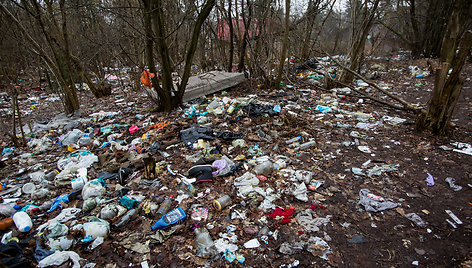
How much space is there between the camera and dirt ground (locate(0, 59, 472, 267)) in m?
1.80

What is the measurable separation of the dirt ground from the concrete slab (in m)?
1.22

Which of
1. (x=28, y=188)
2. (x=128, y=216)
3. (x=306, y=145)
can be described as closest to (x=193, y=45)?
(x=306, y=145)

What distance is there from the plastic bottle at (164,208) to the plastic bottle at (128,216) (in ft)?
0.70

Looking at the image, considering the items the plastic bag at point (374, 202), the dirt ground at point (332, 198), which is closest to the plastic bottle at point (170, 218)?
the dirt ground at point (332, 198)

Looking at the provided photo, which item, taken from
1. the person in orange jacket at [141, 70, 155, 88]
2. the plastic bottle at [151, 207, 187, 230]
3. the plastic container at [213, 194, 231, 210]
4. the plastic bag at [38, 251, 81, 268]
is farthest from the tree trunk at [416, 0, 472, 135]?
the person in orange jacket at [141, 70, 155, 88]

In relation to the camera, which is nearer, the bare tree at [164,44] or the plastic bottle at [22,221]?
the plastic bottle at [22,221]

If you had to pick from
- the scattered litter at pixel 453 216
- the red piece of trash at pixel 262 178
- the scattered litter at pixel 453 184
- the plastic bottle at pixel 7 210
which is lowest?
the scattered litter at pixel 453 216

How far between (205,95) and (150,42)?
1.87 m

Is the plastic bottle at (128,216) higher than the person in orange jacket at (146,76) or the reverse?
the reverse

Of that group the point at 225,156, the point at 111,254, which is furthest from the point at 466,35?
the point at 111,254

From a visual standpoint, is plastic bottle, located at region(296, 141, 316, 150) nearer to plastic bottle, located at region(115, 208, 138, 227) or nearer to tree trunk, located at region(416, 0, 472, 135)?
tree trunk, located at region(416, 0, 472, 135)

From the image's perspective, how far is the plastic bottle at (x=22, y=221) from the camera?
81.4 inches

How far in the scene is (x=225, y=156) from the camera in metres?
3.13

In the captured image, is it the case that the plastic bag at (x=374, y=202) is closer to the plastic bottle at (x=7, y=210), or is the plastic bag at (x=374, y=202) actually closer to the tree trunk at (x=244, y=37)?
the plastic bottle at (x=7, y=210)
